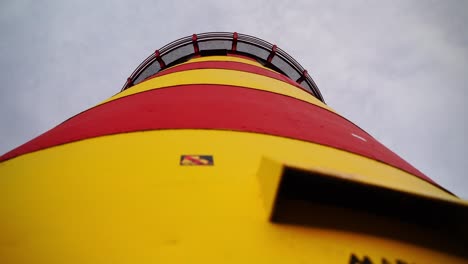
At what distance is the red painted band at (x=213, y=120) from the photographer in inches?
71.9

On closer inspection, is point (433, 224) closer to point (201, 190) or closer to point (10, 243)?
point (201, 190)

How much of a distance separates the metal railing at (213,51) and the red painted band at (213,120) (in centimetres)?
311

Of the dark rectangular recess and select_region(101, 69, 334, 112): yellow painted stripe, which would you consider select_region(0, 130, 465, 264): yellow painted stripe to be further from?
select_region(101, 69, 334, 112): yellow painted stripe

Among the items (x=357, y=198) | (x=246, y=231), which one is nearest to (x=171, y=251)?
(x=246, y=231)

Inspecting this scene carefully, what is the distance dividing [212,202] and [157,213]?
0.62 ft

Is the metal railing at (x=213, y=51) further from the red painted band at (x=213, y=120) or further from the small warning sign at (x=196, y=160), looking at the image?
the small warning sign at (x=196, y=160)

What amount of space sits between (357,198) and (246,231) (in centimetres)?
39

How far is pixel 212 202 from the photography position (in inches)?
45.6

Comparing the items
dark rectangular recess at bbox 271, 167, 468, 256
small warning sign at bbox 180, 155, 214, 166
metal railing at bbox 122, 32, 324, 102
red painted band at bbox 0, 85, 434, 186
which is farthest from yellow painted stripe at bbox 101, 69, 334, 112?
metal railing at bbox 122, 32, 324, 102

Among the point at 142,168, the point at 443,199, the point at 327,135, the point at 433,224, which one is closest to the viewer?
the point at 443,199

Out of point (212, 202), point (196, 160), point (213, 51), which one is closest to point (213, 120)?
point (196, 160)

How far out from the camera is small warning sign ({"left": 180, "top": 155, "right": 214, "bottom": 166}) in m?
1.39

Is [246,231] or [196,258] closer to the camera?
[196,258]

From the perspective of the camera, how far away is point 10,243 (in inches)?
39.6
